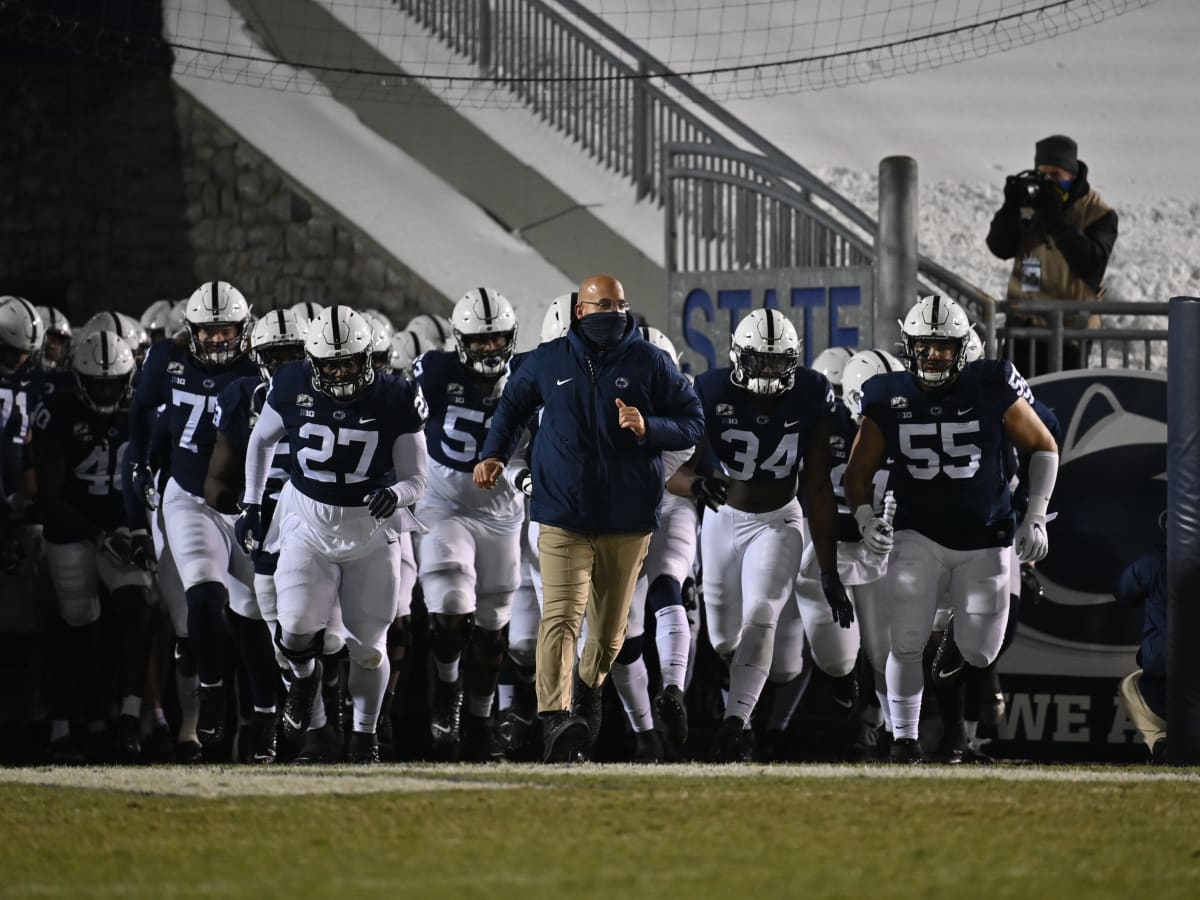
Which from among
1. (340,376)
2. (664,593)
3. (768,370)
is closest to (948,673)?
(664,593)

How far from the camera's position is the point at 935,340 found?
859 cm

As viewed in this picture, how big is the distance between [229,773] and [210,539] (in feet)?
7.16

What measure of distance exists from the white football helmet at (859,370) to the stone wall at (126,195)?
304 inches

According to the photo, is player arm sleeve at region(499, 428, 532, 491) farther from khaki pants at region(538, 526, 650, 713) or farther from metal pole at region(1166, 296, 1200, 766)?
metal pole at region(1166, 296, 1200, 766)

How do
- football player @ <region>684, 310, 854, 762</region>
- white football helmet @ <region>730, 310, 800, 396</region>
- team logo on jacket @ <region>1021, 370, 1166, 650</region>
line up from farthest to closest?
team logo on jacket @ <region>1021, 370, 1166, 650</region> → white football helmet @ <region>730, 310, 800, 396</region> → football player @ <region>684, 310, 854, 762</region>

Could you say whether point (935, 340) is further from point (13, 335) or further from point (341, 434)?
point (13, 335)

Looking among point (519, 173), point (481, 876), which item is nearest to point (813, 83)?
point (519, 173)

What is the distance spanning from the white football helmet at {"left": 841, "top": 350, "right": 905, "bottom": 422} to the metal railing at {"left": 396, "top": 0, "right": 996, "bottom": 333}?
2.44ft

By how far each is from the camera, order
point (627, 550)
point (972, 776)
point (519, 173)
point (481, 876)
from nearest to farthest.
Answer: point (481, 876), point (972, 776), point (627, 550), point (519, 173)

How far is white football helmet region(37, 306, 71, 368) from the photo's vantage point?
11148 millimetres

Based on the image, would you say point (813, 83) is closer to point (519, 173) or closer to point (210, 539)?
point (519, 173)

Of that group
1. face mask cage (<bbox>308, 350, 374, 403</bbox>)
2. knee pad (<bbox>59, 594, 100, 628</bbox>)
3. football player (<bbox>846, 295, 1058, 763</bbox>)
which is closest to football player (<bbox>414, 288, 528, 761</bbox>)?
face mask cage (<bbox>308, 350, 374, 403</bbox>)

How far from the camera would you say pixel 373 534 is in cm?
828

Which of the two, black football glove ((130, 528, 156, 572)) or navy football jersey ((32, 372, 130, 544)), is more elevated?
navy football jersey ((32, 372, 130, 544))
